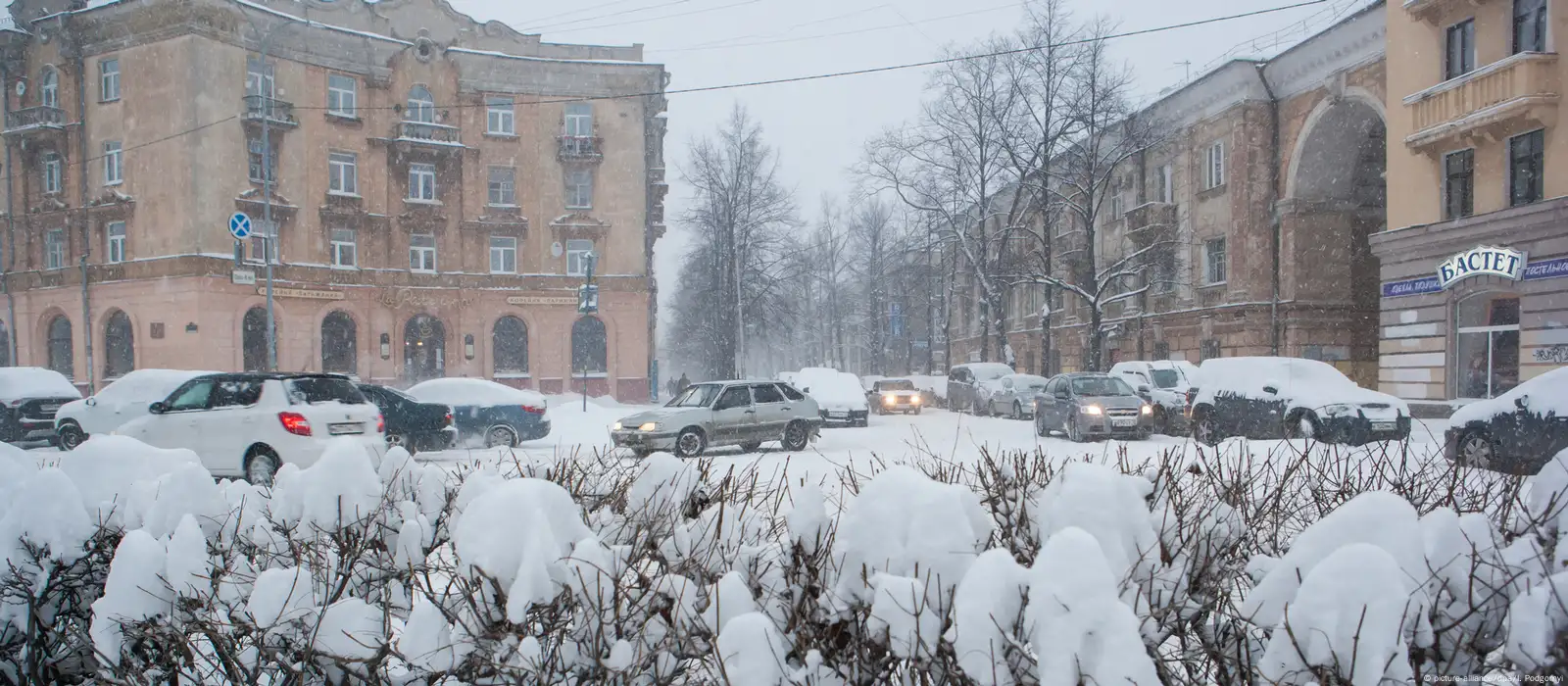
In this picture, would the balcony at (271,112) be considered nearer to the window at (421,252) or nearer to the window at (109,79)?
the window at (109,79)

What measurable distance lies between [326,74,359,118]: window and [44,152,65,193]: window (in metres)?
8.67

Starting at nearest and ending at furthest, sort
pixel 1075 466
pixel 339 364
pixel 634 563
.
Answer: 1. pixel 1075 466
2. pixel 634 563
3. pixel 339 364

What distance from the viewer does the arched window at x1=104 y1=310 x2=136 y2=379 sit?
96.8ft

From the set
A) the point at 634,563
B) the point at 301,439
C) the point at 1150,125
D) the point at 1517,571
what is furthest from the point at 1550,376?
the point at 1150,125

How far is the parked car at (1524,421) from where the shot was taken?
10016 millimetres

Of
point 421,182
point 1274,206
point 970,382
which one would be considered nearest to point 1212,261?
point 1274,206

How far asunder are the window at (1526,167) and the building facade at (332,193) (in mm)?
26155

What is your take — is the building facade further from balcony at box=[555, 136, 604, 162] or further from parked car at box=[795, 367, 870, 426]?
parked car at box=[795, 367, 870, 426]

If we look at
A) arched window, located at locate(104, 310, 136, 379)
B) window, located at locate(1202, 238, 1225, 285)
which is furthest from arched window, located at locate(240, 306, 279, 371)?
window, located at locate(1202, 238, 1225, 285)

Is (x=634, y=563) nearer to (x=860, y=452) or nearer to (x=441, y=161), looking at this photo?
(x=860, y=452)

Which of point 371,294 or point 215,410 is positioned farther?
point 371,294

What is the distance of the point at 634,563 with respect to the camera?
240 centimetres

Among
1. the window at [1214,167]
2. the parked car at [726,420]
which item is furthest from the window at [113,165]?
the window at [1214,167]

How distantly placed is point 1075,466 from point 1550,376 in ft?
39.8
